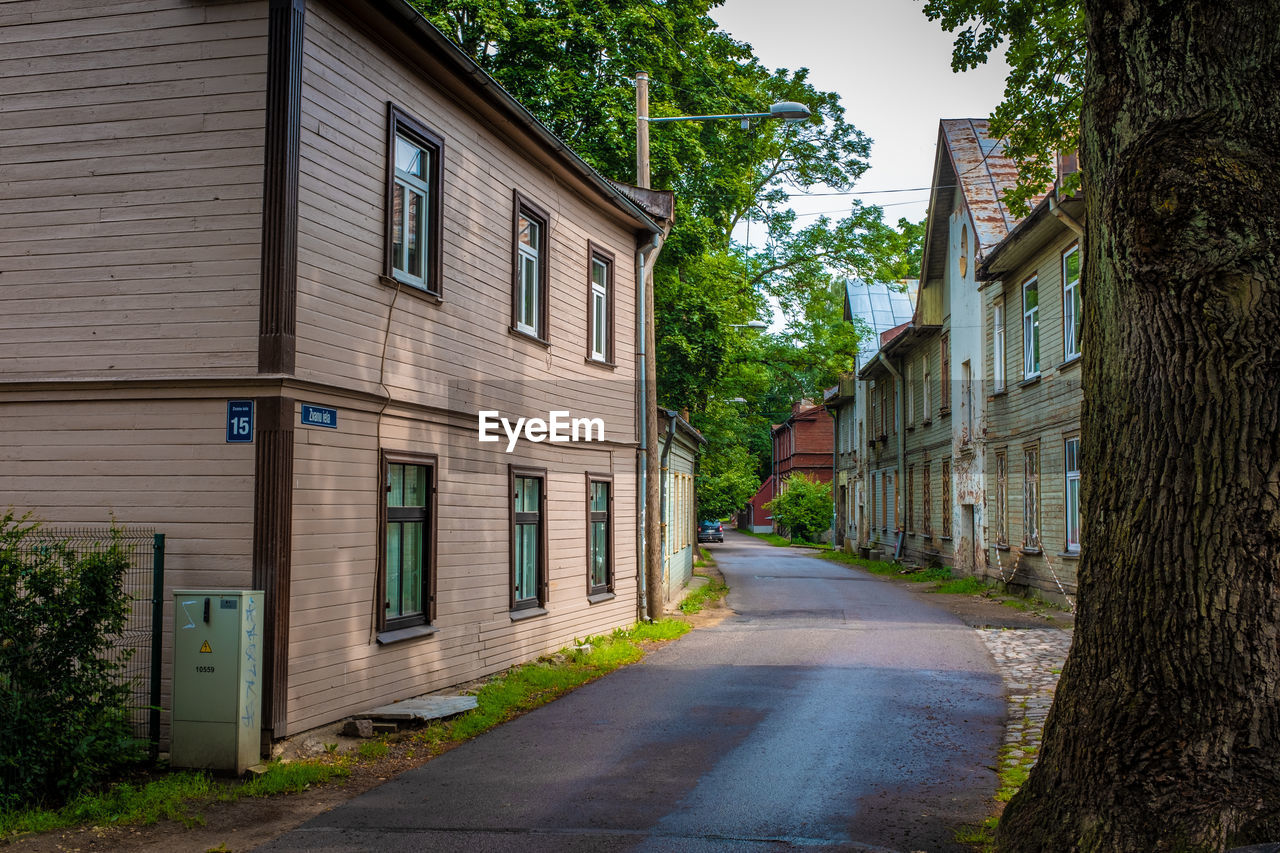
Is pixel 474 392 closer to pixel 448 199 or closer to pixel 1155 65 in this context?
pixel 448 199

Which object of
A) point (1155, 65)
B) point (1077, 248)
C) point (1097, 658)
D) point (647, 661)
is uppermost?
point (1077, 248)

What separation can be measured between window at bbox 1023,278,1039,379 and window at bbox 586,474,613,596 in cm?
949

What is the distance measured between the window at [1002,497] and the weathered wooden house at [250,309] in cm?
1557

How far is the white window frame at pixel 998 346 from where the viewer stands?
23359mm

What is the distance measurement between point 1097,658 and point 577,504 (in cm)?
1016

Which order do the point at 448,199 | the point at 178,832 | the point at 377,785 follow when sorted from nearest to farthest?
1. the point at 178,832
2. the point at 377,785
3. the point at 448,199

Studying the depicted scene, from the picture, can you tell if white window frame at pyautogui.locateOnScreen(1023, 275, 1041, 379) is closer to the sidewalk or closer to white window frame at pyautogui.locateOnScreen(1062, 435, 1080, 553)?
white window frame at pyautogui.locateOnScreen(1062, 435, 1080, 553)

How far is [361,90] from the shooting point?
9.52m

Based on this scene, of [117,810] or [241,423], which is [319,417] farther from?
[117,810]

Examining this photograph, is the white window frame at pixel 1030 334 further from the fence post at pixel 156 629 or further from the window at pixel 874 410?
the window at pixel 874 410

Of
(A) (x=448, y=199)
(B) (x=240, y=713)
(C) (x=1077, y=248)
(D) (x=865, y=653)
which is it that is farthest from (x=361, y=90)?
(C) (x=1077, y=248)

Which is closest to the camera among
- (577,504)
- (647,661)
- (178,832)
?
(178,832)

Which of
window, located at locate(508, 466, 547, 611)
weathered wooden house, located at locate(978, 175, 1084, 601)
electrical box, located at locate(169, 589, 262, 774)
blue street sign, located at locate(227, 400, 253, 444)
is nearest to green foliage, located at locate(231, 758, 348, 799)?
electrical box, located at locate(169, 589, 262, 774)

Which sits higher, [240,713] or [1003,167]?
[1003,167]
